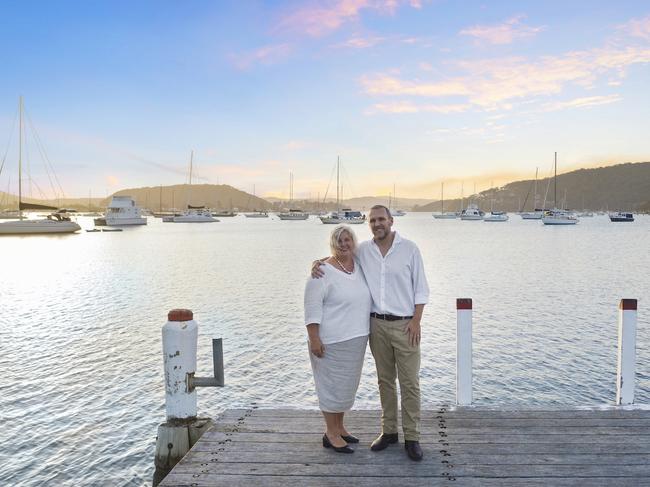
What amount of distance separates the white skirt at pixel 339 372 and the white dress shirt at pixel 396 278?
41 cm

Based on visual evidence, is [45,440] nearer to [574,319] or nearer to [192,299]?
[192,299]

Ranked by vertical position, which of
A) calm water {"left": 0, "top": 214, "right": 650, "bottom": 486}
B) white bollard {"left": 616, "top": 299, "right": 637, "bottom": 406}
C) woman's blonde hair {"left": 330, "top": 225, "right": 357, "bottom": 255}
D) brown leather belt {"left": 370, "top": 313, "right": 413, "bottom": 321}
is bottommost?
calm water {"left": 0, "top": 214, "right": 650, "bottom": 486}

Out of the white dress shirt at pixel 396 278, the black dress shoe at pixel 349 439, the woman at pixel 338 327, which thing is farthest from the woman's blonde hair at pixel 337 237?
the black dress shoe at pixel 349 439

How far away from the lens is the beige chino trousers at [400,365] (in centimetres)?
478

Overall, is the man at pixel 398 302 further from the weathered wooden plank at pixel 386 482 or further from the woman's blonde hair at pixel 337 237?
the weathered wooden plank at pixel 386 482

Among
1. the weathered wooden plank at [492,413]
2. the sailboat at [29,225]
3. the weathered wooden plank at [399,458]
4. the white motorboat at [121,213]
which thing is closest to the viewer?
the weathered wooden plank at [399,458]

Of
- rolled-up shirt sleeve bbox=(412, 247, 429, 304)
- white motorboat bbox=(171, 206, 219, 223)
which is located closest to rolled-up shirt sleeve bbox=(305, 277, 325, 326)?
rolled-up shirt sleeve bbox=(412, 247, 429, 304)

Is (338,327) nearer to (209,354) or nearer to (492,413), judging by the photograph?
(492,413)

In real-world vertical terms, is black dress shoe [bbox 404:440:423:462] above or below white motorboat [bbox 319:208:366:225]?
below

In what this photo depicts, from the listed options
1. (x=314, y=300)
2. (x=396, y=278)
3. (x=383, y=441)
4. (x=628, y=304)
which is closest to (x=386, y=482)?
(x=383, y=441)

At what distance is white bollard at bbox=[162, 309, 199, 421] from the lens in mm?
5316

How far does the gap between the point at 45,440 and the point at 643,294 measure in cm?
2611

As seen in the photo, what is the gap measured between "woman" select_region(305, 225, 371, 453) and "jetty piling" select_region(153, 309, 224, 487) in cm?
143

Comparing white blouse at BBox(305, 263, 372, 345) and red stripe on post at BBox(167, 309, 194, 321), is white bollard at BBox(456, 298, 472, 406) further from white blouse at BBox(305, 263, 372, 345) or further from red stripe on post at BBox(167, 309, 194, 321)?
red stripe on post at BBox(167, 309, 194, 321)
